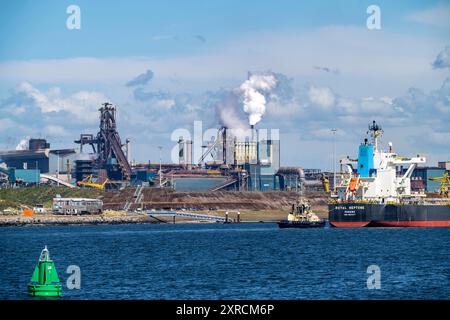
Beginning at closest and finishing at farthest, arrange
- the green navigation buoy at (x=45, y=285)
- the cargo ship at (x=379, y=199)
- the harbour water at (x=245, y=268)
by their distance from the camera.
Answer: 1. the green navigation buoy at (x=45, y=285)
2. the harbour water at (x=245, y=268)
3. the cargo ship at (x=379, y=199)

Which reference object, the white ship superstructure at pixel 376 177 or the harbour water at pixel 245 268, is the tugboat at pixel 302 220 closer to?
the white ship superstructure at pixel 376 177

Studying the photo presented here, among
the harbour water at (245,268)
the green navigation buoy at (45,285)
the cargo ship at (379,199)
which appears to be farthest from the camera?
the cargo ship at (379,199)

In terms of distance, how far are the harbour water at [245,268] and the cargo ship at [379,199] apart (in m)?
33.9

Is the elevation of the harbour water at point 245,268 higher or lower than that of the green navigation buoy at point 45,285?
lower

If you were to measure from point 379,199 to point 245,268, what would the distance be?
283 feet

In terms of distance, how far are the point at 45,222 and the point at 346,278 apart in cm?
14195

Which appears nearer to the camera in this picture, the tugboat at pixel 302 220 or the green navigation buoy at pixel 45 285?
the green navigation buoy at pixel 45 285

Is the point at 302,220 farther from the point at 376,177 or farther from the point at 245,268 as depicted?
the point at 245,268

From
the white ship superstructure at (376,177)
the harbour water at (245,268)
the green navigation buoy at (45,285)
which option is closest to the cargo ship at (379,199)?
the white ship superstructure at (376,177)

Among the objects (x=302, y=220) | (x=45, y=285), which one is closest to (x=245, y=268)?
(x=45, y=285)

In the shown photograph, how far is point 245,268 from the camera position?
6950cm

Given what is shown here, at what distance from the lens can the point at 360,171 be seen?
511 feet

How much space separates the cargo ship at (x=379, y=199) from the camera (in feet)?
480
